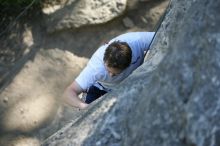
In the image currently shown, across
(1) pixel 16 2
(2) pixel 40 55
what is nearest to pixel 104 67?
(2) pixel 40 55

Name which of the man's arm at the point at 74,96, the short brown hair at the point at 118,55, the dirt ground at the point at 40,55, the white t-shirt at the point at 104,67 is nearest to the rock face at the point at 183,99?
the short brown hair at the point at 118,55

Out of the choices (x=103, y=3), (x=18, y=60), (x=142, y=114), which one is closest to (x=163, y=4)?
(x=103, y=3)

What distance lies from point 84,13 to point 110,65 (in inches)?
96.8

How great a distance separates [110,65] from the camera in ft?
12.8

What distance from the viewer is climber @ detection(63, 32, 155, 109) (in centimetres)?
388

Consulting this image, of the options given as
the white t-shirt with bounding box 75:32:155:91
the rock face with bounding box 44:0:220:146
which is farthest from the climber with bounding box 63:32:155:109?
the rock face with bounding box 44:0:220:146

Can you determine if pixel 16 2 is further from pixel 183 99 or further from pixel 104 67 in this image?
pixel 183 99

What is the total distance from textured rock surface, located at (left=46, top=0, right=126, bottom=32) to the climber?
80.9 inches

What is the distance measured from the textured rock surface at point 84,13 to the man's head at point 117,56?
2295 mm

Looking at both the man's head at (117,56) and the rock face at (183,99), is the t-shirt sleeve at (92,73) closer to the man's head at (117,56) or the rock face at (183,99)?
the man's head at (117,56)

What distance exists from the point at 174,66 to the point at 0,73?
4392 millimetres

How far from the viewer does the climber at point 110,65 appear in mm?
3883

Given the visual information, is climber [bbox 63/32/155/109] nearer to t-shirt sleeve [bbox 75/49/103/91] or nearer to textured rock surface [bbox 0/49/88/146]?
t-shirt sleeve [bbox 75/49/103/91]

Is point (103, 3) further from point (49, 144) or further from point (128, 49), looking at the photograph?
point (49, 144)
